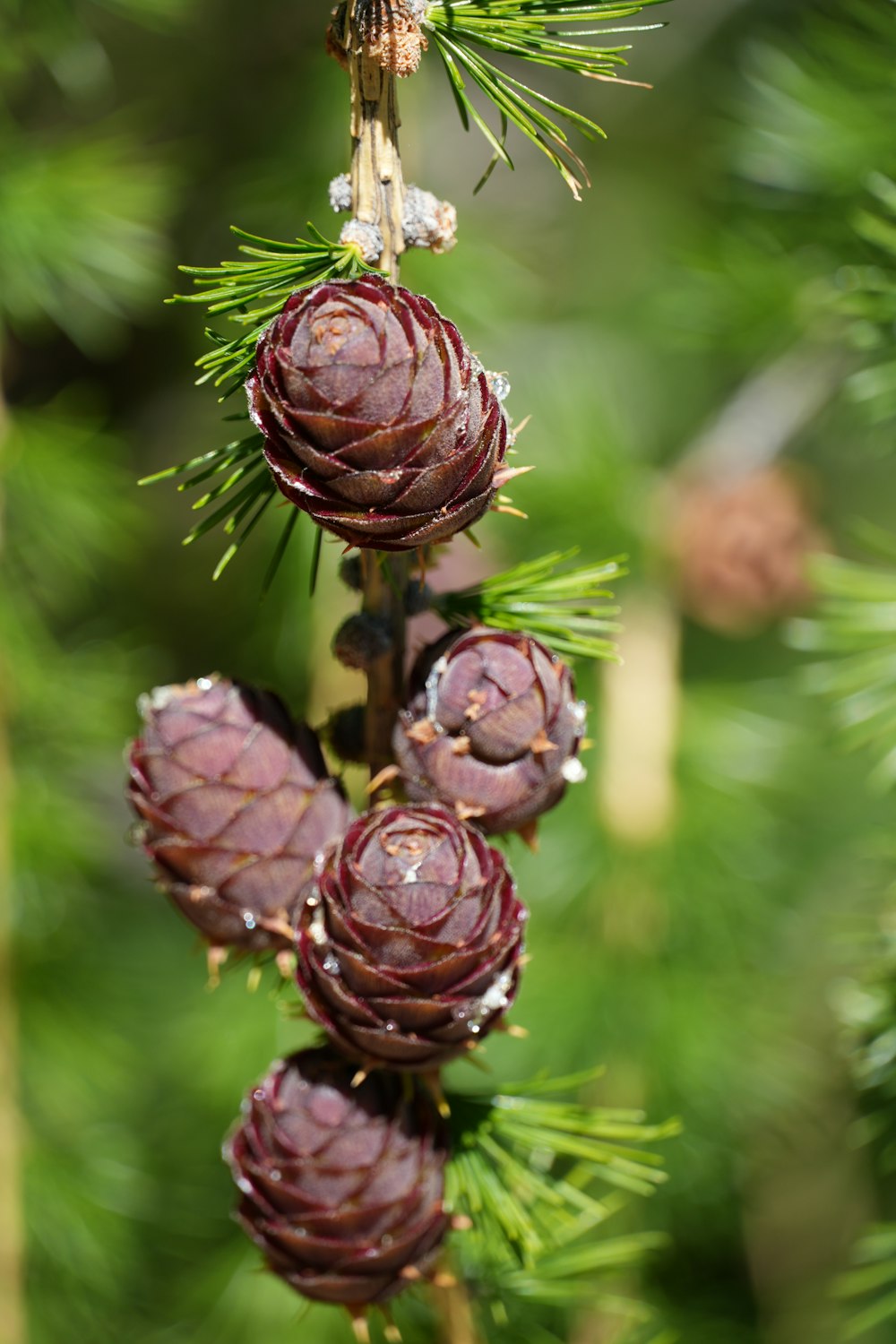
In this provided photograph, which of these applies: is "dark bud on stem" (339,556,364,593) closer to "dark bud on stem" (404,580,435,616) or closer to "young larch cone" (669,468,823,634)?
"dark bud on stem" (404,580,435,616)

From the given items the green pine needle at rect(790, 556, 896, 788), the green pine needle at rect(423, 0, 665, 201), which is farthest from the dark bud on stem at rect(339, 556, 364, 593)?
the green pine needle at rect(790, 556, 896, 788)

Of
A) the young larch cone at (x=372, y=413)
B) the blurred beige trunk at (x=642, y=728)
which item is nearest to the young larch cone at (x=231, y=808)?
the young larch cone at (x=372, y=413)

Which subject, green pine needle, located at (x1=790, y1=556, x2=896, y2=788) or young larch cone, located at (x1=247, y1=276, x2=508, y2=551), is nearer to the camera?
young larch cone, located at (x1=247, y1=276, x2=508, y2=551)

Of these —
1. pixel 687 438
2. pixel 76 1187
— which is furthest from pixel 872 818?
pixel 76 1187

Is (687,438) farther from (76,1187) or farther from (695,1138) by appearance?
(76,1187)

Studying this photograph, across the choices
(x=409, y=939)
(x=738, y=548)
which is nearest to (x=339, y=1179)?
(x=409, y=939)
